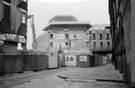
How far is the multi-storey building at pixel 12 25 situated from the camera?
23.7 meters

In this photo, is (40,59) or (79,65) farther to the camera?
(79,65)

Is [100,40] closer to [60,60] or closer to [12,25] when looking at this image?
[60,60]

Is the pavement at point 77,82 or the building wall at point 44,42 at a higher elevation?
the building wall at point 44,42

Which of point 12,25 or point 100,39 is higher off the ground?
point 100,39

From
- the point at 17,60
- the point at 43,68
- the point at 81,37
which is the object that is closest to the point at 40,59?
the point at 43,68

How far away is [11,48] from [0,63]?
9073mm

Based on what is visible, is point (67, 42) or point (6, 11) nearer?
point (6, 11)

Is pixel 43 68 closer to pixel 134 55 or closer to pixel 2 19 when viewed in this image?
pixel 2 19

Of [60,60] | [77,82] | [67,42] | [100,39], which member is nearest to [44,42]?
[67,42]

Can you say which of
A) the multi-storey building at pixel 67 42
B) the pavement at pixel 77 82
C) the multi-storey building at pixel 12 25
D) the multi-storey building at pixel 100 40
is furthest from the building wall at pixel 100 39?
the pavement at pixel 77 82

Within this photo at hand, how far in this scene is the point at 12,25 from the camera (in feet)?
85.1

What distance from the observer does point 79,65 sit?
36906 millimetres

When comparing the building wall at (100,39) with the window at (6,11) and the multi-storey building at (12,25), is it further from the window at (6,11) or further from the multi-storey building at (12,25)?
the window at (6,11)

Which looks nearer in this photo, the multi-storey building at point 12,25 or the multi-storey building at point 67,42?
the multi-storey building at point 12,25
